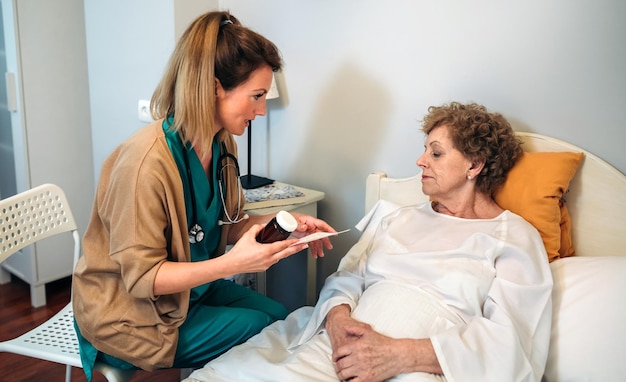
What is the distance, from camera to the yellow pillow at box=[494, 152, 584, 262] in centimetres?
142

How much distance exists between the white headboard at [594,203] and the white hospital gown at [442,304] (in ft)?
0.67

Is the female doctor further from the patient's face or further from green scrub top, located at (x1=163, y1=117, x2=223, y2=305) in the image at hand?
the patient's face

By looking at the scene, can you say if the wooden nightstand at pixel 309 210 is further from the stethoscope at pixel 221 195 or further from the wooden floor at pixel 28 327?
the wooden floor at pixel 28 327

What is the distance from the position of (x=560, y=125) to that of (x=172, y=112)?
1096 mm

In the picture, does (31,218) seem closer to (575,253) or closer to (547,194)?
(547,194)

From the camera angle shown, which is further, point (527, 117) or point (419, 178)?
point (419, 178)

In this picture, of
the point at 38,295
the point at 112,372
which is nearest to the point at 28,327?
the point at 38,295

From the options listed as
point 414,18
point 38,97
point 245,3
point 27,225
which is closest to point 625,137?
point 414,18

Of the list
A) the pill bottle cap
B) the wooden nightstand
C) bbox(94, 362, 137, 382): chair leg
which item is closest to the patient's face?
the pill bottle cap

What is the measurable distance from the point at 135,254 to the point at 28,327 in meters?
1.58

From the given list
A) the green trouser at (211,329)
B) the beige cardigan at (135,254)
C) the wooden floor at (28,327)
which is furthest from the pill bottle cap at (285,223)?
the wooden floor at (28,327)

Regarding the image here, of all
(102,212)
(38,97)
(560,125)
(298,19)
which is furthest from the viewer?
(38,97)

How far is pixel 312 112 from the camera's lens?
2135 millimetres

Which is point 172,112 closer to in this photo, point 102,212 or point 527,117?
point 102,212
